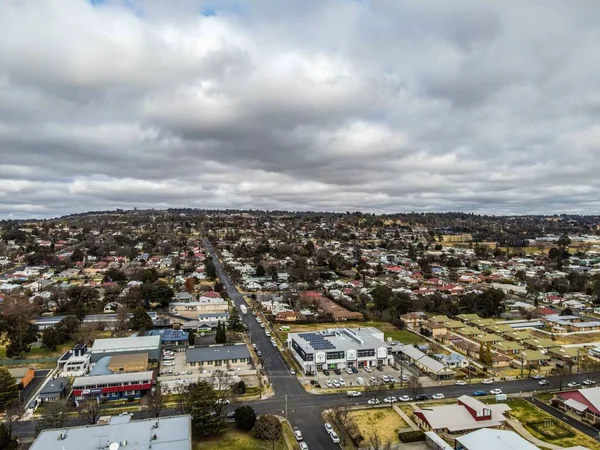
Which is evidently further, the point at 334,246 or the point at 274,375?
the point at 334,246

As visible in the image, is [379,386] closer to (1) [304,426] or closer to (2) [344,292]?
(1) [304,426]

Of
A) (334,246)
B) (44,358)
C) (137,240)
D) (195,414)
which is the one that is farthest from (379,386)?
(137,240)

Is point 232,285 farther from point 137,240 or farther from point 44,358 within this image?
point 137,240

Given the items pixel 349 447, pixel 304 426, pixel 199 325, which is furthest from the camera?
pixel 199 325

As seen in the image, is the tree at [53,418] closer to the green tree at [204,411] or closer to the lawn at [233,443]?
the green tree at [204,411]

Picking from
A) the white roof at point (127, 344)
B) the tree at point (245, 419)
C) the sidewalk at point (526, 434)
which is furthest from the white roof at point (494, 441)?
the white roof at point (127, 344)

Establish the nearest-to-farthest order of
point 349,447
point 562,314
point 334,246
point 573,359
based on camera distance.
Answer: point 349,447
point 573,359
point 562,314
point 334,246
